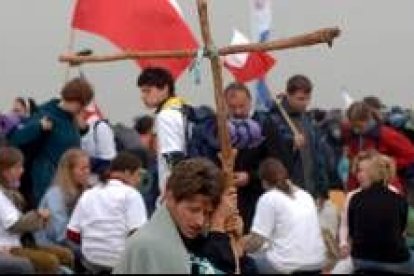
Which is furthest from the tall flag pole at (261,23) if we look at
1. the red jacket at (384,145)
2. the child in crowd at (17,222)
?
the child in crowd at (17,222)

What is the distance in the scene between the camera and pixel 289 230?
31.1ft

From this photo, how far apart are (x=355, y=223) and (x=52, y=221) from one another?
6.78ft

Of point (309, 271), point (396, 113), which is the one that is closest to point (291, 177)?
point (309, 271)

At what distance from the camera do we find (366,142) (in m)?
11.1

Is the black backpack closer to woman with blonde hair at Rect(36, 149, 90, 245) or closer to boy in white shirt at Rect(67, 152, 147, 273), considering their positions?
boy in white shirt at Rect(67, 152, 147, 273)

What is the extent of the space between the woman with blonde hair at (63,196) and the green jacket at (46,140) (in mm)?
367

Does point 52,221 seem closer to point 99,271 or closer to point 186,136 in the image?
point 99,271

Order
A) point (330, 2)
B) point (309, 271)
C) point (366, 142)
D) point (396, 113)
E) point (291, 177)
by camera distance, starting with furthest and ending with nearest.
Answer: point (330, 2) → point (396, 113) → point (366, 142) → point (291, 177) → point (309, 271)

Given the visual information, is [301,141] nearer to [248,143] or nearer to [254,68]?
[248,143]

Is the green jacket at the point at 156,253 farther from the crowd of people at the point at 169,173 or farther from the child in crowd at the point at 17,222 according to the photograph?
the child in crowd at the point at 17,222

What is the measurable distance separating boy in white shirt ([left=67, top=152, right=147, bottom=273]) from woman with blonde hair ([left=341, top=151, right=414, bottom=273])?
143 centimetres

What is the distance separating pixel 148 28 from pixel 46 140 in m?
1.09

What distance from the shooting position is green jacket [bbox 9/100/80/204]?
9961 mm

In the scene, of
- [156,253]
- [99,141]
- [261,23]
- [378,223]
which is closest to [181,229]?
[156,253]
